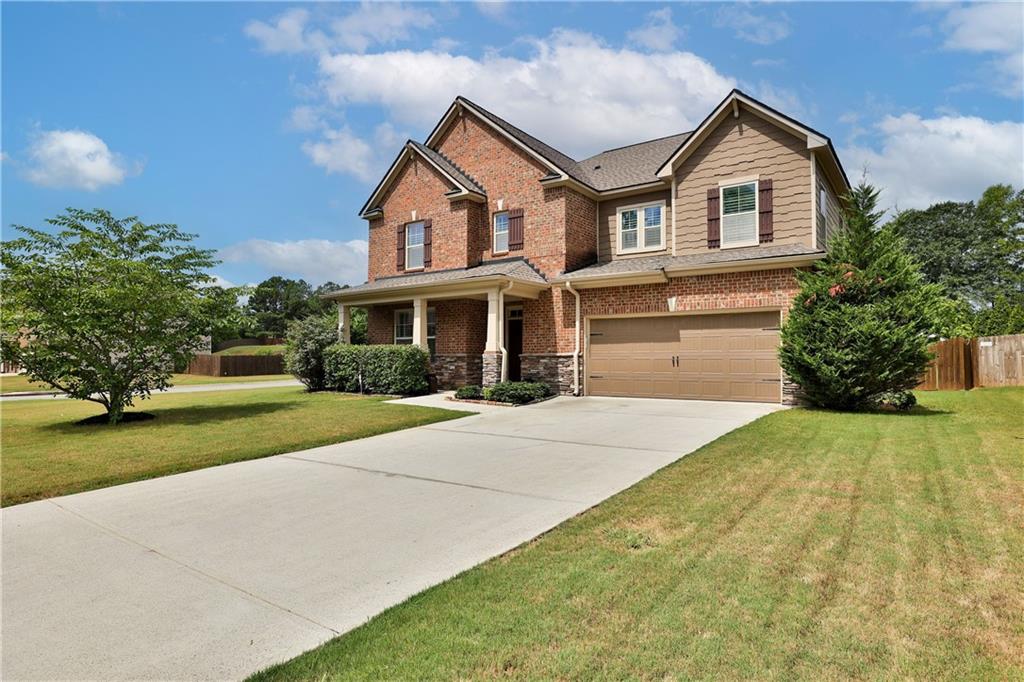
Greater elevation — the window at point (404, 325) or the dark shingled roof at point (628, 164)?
the dark shingled roof at point (628, 164)

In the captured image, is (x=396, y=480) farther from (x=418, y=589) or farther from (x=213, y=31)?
(x=213, y=31)

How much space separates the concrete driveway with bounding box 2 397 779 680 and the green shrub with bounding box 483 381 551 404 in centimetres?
536

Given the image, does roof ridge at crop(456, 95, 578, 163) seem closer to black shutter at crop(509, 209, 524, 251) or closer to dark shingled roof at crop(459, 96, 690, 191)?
dark shingled roof at crop(459, 96, 690, 191)

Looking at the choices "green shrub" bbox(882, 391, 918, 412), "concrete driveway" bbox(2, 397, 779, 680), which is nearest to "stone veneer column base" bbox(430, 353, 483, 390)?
"concrete driveway" bbox(2, 397, 779, 680)

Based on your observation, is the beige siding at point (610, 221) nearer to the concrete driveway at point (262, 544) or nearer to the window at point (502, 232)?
the window at point (502, 232)

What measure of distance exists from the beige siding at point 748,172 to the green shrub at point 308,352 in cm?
1182

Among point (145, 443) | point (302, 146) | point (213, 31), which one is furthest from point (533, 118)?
point (145, 443)

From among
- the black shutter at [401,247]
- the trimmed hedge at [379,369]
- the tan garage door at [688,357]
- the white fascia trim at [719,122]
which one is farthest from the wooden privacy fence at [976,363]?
the black shutter at [401,247]

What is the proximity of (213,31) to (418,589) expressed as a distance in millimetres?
11712

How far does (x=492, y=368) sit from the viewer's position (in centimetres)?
1480

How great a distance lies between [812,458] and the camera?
6664mm

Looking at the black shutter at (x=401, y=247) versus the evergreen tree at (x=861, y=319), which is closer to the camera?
the evergreen tree at (x=861, y=319)

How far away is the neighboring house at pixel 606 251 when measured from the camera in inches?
523

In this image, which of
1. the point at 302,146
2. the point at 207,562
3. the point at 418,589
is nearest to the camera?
the point at 418,589
